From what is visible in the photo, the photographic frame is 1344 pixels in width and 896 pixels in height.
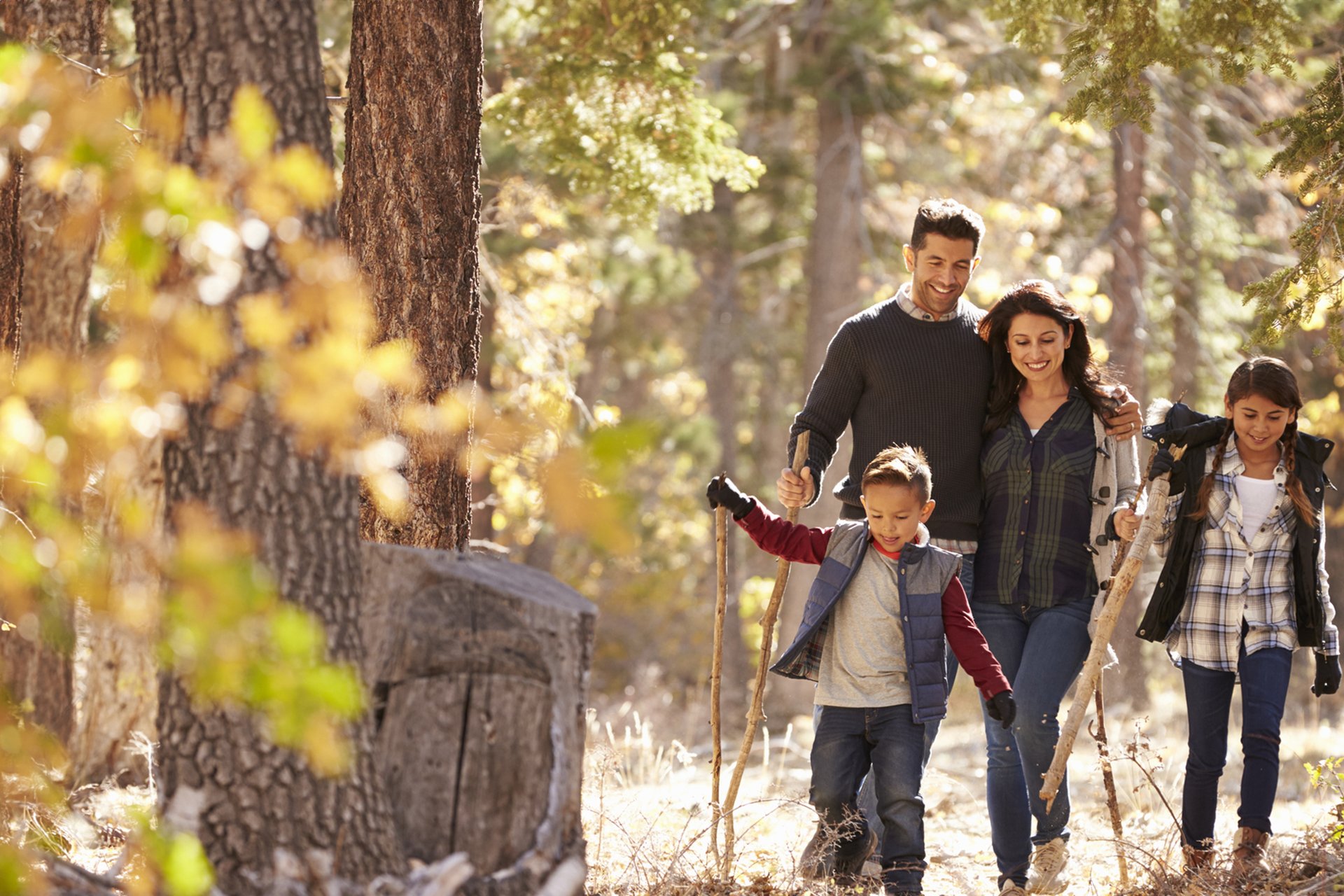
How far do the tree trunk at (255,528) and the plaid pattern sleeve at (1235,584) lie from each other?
3177 millimetres

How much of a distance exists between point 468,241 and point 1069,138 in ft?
33.2

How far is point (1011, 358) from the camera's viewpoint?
4621mm

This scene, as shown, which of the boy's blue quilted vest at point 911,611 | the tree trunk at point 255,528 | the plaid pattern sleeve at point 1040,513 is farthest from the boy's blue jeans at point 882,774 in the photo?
the tree trunk at point 255,528

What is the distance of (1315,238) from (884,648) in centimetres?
235

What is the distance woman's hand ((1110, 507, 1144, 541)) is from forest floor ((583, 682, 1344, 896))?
0.72 metres

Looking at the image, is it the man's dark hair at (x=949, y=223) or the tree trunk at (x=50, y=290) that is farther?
the tree trunk at (x=50, y=290)

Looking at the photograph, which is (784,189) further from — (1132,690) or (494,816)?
(494,816)

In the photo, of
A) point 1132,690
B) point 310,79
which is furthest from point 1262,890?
point 1132,690

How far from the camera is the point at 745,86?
1459 centimetres

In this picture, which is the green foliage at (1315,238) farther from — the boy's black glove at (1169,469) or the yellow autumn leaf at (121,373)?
the yellow autumn leaf at (121,373)

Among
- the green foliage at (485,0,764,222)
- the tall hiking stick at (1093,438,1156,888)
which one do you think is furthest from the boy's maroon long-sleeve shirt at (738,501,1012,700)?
the green foliage at (485,0,764,222)

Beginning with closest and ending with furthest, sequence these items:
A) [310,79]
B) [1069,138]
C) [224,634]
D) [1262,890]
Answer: [224,634] → [310,79] → [1262,890] → [1069,138]

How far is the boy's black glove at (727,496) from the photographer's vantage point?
4.14 m

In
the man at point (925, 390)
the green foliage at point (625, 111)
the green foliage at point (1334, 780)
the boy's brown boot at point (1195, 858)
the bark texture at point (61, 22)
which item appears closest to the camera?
the green foliage at point (1334, 780)
